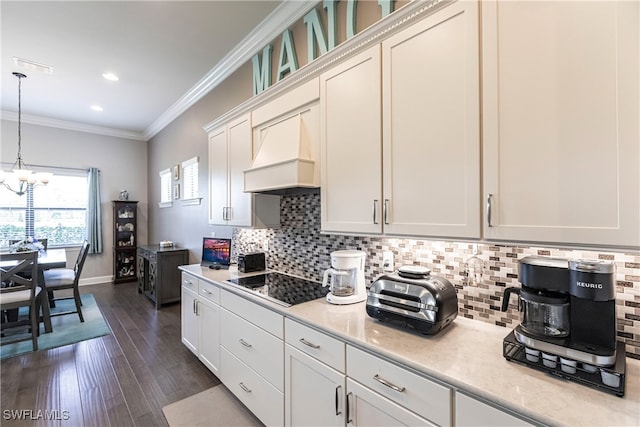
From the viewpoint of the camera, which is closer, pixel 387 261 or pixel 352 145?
pixel 352 145

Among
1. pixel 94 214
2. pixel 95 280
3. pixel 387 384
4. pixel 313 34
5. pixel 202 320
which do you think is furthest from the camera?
pixel 95 280

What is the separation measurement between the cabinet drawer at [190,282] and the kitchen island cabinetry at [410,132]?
5.53ft

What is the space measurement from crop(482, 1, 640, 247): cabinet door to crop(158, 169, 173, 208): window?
5.34 m

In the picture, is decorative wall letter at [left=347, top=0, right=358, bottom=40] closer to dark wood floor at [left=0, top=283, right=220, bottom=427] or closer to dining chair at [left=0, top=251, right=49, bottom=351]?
dark wood floor at [left=0, top=283, right=220, bottom=427]

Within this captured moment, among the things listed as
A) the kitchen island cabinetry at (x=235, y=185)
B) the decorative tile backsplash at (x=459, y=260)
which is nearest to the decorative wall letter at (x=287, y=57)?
the kitchen island cabinetry at (x=235, y=185)

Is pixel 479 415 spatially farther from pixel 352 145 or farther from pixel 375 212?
pixel 352 145

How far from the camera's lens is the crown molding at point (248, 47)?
8.45 feet

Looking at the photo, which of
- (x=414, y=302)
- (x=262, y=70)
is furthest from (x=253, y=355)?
(x=262, y=70)

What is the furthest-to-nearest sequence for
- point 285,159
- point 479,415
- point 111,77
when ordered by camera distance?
point 111,77 < point 285,159 < point 479,415

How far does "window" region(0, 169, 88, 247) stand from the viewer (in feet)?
16.8

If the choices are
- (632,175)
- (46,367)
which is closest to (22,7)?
(46,367)

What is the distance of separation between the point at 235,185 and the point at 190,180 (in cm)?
224

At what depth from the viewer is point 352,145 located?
1715 mm

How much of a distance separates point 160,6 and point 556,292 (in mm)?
3481
